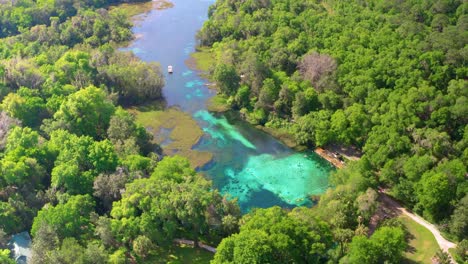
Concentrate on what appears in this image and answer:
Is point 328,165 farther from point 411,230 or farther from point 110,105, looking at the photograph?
point 110,105

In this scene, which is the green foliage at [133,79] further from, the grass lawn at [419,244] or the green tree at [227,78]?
the grass lawn at [419,244]

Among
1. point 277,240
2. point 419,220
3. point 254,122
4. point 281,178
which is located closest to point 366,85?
point 254,122

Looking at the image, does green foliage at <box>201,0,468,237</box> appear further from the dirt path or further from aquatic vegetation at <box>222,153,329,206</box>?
aquatic vegetation at <box>222,153,329,206</box>

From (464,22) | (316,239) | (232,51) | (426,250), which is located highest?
(464,22)

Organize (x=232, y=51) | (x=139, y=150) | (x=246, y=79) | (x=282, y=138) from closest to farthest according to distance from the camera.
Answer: (x=139, y=150) → (x=282, y=138) → (x=246, y=79) → (x=232, y=51)

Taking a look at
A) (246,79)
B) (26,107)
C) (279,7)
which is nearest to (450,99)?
(246,79)

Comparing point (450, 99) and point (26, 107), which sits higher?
point (450, 99)

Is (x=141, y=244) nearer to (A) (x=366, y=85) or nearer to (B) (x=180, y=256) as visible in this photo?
(B) (x=180, y=256)
